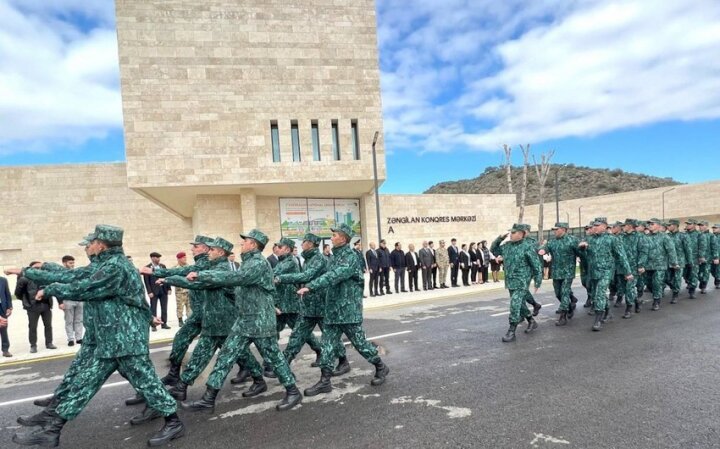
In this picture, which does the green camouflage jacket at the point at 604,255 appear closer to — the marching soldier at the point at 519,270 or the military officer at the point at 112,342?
the marching soldier at the point at 519,270

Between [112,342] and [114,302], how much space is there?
359 mm

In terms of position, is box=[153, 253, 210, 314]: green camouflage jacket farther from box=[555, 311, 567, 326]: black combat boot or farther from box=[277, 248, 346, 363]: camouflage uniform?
box=[555, 311, 567, 326]: black combat boot

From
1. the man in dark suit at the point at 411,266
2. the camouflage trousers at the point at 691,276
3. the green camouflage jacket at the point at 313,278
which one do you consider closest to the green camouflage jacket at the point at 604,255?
the camouflage trousers at the point at 691,276

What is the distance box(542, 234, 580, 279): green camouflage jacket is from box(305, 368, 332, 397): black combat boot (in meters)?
5.91

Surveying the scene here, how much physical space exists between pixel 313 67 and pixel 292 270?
16.8 meters

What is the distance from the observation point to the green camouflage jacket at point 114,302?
3910 mm

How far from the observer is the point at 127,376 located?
4098mm

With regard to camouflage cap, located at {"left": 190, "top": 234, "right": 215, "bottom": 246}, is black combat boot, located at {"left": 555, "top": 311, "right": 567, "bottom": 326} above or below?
below

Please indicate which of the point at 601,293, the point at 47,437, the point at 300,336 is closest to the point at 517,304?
the point at 601,293

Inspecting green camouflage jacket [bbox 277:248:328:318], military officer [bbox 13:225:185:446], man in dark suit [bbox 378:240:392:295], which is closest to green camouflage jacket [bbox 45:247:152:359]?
military officer [bbox 13:225:185:446]

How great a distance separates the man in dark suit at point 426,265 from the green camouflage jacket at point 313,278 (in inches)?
441

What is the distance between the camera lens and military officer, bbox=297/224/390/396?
5.32 metres

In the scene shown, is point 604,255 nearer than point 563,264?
Yes

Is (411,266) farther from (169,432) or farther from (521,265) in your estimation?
(169,432)
